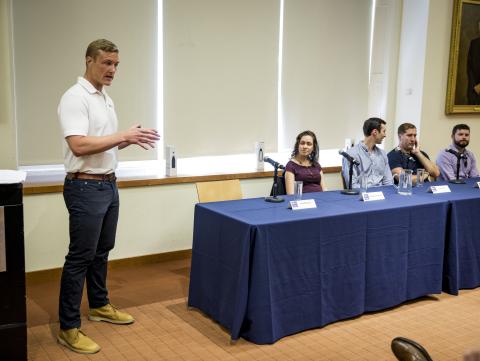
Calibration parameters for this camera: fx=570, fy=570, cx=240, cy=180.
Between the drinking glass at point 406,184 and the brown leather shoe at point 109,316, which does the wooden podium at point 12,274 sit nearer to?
the brown leather shoe at point 109,316

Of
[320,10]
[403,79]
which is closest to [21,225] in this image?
[320,10]

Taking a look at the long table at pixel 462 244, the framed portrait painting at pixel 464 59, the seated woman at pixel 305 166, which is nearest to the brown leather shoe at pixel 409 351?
the long table at pixel 462 244

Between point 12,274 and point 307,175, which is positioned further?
point 307,175

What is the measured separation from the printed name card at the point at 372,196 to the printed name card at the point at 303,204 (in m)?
0.40

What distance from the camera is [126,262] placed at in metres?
4.28

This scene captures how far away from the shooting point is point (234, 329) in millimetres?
2879

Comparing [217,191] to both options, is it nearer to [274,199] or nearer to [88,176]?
[274,199]

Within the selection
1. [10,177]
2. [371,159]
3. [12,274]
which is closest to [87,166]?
[10,177]

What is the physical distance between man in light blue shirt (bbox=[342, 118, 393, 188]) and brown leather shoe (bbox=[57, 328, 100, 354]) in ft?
7.27

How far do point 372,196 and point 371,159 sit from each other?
85cm

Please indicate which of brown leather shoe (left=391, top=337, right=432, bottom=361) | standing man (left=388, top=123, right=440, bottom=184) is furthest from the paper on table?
standing man (left=388, top=123, right=440, bottom=184)

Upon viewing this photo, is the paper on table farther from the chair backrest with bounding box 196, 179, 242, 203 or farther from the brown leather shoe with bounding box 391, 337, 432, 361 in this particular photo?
the brown leather shoe with bounding box 391, 337, 432, 361

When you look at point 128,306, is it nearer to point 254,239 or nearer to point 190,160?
point 254,239

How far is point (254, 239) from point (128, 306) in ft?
3.63
